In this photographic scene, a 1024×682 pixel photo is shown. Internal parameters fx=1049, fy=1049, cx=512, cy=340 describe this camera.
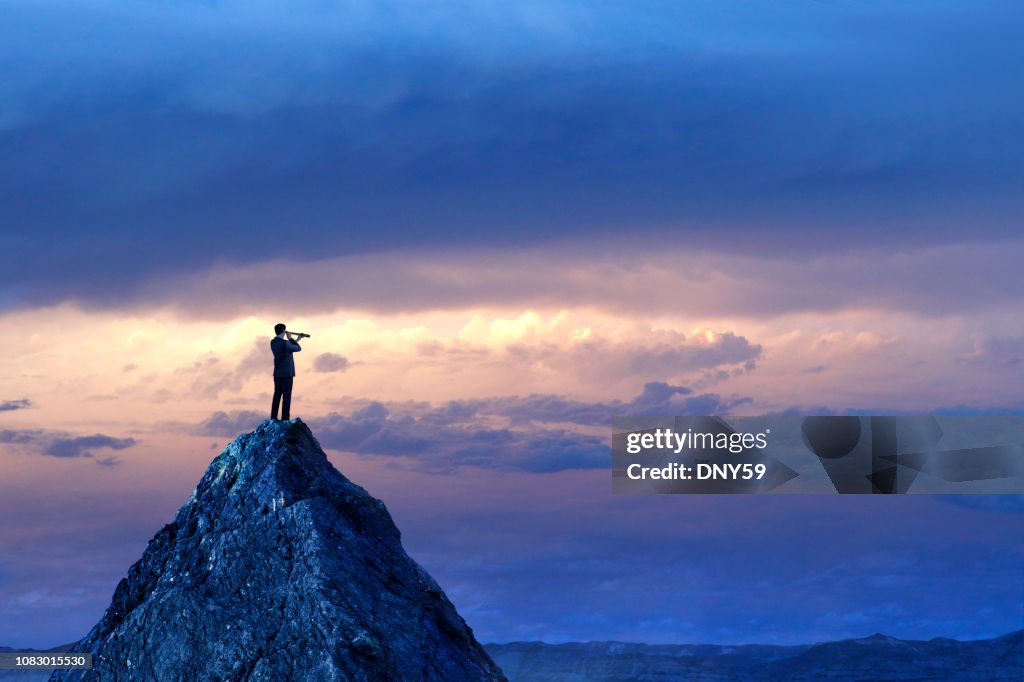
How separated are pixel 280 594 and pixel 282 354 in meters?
8.15

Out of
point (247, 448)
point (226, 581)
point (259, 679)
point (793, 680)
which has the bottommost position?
point (793, 680)

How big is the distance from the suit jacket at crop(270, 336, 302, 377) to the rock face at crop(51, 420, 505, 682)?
1.72m

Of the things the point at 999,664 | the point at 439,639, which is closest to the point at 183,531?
the point at 439,639

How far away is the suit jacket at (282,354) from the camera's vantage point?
3409 centimetres

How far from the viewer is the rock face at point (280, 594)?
94.3 ft

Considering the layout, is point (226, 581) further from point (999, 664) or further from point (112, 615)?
point (999, 664)

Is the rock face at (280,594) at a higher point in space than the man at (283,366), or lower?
lower

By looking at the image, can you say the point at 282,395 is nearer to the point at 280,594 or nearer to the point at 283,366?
the point at 283,366

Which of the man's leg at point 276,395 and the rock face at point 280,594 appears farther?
the man's leg at point 276,395

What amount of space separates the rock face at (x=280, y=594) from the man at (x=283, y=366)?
Result: 75cm

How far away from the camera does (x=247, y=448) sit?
34031 millimetres

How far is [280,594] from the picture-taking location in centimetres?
2961

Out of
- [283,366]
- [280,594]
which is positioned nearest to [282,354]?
[283,366]

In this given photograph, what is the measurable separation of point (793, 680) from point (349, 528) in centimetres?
16363
